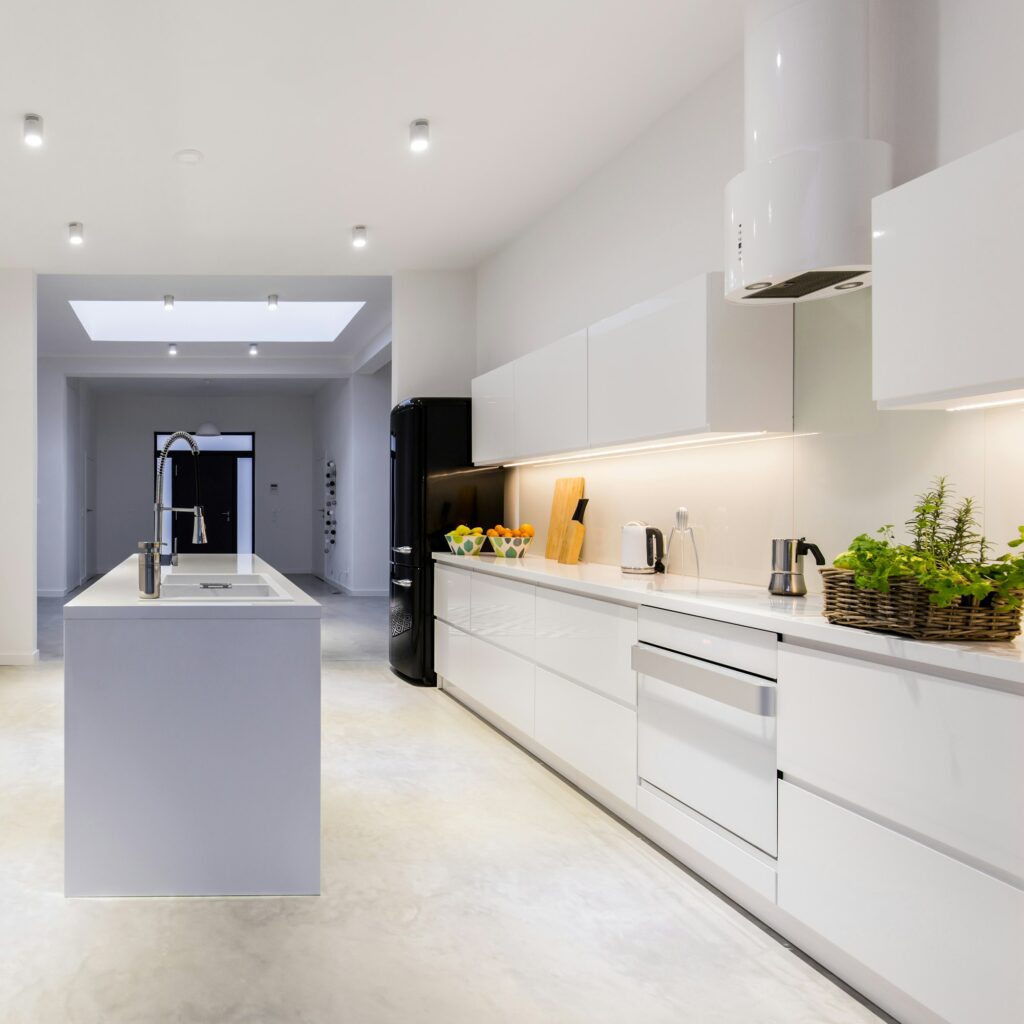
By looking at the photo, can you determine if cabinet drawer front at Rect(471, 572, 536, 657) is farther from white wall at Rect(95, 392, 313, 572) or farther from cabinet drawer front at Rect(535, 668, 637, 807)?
white wall at Rect(95, 392, 313, 572)

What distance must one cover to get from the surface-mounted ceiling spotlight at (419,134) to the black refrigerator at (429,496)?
182cm

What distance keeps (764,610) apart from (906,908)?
77 cm

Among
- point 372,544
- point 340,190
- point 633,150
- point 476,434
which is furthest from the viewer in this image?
point 372,544

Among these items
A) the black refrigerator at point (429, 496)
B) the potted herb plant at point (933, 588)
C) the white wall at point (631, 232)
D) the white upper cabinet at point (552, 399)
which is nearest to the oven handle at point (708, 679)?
the potted herb plant at point (933, 588)

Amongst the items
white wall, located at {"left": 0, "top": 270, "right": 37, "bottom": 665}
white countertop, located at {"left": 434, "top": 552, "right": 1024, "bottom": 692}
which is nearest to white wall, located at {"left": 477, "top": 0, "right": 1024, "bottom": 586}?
white countertop, located at {"left": 434, "top": 552, "right": 1024, "bottom": 692}

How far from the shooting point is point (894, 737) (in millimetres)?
1901

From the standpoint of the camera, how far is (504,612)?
4301mm

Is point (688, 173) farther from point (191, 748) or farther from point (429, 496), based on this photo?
point (191, 748)

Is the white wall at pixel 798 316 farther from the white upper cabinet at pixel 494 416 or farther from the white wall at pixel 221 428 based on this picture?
the white wall at pixel 221 428

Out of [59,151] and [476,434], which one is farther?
[476,434]

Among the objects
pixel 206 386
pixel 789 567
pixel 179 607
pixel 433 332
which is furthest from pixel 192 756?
pixel 206 386

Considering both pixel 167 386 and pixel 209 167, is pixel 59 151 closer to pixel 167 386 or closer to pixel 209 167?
pixel 209 167

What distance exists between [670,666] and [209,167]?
318 cm

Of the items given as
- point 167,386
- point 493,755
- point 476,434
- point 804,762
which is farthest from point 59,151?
point 167,386
